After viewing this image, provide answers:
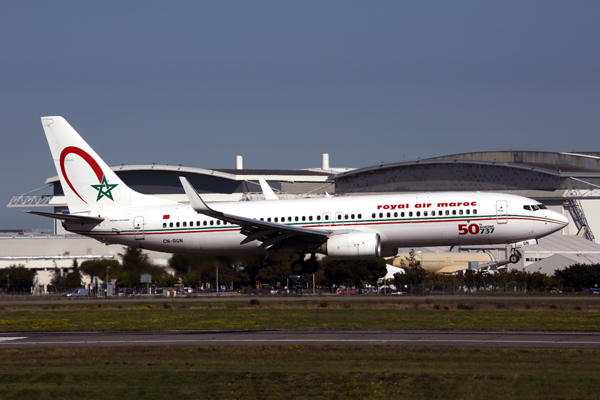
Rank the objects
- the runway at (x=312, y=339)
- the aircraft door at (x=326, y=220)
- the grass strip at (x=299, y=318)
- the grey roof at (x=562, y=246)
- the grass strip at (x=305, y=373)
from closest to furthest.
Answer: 1. the grass strip at (x=305, y=373)
2. the runway at (x=312, y=339)
3. the grass strip at (x=299, y=318)
4. the aircraft door at (x=326, y=220)
5. the grey roof at (x=562, y=246)

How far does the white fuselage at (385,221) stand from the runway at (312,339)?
7951mm

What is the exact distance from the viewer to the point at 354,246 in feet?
125

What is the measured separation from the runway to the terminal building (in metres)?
74.0

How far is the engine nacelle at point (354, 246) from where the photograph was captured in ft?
125

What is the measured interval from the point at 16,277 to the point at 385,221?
49.3 metres

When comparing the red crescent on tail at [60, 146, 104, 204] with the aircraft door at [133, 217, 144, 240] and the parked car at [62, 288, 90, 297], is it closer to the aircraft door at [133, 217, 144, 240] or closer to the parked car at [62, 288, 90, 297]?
the aircraft door at [133, 217, 144, 240]

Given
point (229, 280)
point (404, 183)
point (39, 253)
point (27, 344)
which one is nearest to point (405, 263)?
point (404, 183)

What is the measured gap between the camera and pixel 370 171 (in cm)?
13088

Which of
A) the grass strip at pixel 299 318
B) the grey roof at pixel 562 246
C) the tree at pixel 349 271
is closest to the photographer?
the grass strip at pixel 299 318

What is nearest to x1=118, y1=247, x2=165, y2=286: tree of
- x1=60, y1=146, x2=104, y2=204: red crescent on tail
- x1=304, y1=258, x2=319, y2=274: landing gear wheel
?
x1=60, y1=146, x2=104, y2=204: red crescent on tail

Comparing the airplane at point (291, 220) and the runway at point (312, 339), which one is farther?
the airplane at point (291, 220)

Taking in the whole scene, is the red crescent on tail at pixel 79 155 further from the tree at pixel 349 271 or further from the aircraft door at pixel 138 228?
the tree at pixel 349 271

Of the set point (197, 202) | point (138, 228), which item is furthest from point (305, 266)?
point (138, 228)

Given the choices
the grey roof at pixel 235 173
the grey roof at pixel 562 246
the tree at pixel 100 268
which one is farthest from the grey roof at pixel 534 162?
the tree at pixel 100 268
